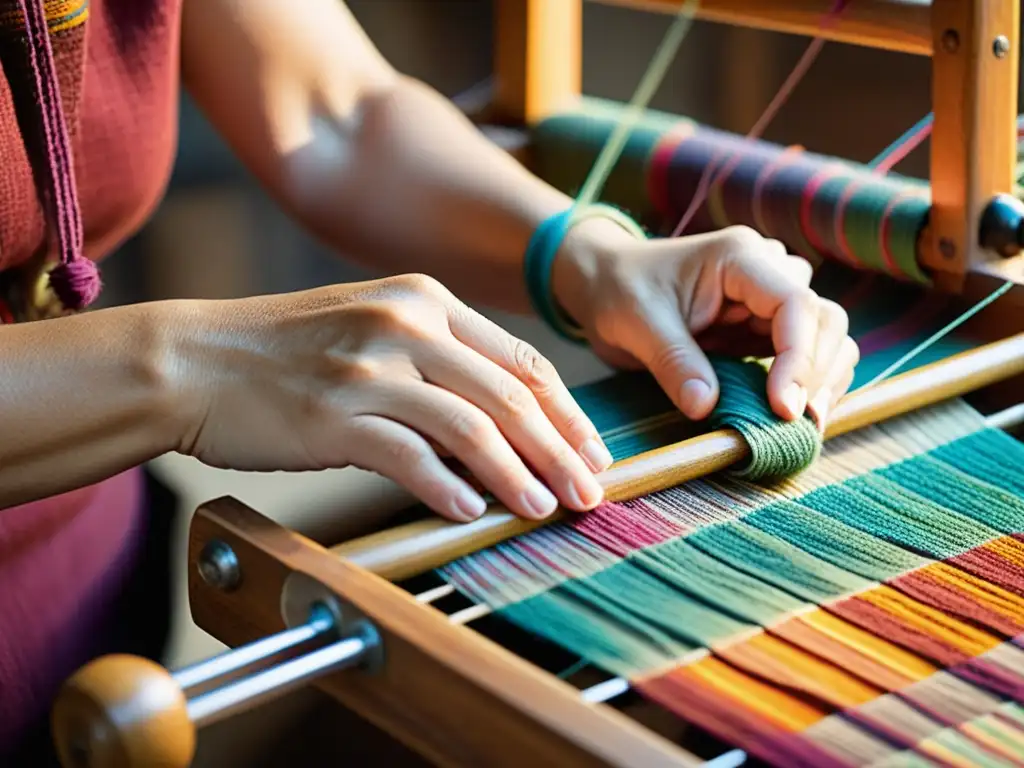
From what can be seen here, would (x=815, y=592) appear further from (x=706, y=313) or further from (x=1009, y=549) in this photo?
(x=706, y=313)

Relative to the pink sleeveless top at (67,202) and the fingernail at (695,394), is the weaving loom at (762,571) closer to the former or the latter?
the fingernail at (695,394)

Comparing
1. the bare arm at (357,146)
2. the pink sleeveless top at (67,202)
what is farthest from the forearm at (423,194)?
the pink sleeveless top at (67,202)

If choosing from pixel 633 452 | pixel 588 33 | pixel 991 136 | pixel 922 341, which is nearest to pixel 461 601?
pixel 633 452

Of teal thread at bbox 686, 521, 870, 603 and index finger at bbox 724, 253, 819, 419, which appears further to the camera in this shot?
index finger at bbox 724, 253, 819, 419

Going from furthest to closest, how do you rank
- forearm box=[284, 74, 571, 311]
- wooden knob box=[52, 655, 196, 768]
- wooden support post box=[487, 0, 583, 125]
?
wooden support post box=[487, 0, 583, 125] < forearm box=[284, 74, 571, 311] < wooden knob box=[52, 655, 196, 768]

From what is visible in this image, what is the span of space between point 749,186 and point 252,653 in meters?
0.70

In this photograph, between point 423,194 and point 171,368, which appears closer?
point 171,368

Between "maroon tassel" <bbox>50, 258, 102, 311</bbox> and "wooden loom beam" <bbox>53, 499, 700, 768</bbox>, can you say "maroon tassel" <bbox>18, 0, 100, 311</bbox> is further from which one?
"wooden loom beam" <bbox>53, 499, 700, 768</bbox>

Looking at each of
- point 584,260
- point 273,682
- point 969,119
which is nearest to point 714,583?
point 273,682

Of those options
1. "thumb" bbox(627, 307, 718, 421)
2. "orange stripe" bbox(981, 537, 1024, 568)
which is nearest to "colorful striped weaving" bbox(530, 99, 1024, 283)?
"thumb" bbox(627, 307, 718, 421)

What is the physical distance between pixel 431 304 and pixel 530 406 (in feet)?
0.26

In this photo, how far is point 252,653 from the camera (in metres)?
0.56

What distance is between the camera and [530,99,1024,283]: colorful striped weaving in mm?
1028

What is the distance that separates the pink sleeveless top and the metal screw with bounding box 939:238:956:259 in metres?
0.59
